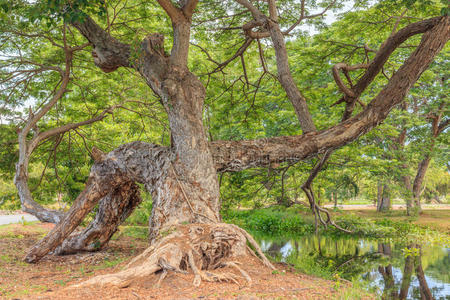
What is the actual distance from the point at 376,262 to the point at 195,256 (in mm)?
5626

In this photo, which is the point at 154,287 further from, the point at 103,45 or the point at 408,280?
the point at 408,280

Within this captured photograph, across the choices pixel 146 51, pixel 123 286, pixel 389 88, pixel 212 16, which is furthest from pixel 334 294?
pixel 212 16

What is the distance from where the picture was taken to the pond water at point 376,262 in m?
5.66

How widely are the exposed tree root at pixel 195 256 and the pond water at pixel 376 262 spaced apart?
4.08 ft

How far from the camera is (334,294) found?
3279 millimetres

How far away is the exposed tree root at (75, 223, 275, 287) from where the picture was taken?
3.29 meters

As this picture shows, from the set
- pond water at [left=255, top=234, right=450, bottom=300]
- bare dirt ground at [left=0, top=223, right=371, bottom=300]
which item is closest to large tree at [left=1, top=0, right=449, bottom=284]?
bare dirt ground at [left=0, top=223, right=371, bottom=300]

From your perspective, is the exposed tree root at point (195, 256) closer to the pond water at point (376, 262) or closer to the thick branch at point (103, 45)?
the pond water at point (376, 262)

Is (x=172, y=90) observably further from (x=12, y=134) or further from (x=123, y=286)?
(x=12, y=134)

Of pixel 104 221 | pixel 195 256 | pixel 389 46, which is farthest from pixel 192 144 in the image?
pixel 389 46

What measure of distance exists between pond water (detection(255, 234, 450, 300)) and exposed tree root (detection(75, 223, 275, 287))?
1244 millimetres

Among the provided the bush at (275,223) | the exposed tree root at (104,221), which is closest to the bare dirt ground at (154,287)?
the exposed tree root at (104,221)

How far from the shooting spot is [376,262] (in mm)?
7695

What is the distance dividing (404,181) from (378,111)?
13869 mm
